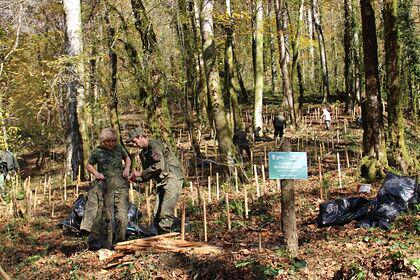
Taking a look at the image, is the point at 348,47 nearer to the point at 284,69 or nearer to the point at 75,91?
the point at 284,69

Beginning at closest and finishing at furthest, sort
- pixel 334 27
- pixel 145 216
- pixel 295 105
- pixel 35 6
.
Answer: pixel 145 216
pixel 35 6
pixel 295 105
pixel 334 27

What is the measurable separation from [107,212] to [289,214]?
2612 mm

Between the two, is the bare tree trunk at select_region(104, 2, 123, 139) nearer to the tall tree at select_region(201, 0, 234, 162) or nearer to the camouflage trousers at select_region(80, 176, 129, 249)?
the tall tree at select_region(201, 0, 234, 162)

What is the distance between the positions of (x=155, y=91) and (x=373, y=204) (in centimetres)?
666

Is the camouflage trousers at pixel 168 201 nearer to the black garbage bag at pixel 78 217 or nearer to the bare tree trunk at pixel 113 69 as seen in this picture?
the black garbage bag at pixel 78 217

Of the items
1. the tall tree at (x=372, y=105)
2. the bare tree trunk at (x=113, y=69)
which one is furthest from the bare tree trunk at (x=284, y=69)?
the tall tree at (x=372, y=105)

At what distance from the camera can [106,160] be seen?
618 centimetres

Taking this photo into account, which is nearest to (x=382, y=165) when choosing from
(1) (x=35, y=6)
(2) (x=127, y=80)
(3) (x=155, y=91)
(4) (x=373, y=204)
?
(4) (x=373, y=204)

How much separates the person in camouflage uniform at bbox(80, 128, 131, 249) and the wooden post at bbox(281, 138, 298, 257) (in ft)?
7.76

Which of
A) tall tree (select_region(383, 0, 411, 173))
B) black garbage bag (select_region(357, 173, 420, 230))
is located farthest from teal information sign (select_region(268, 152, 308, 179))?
tall tree (select_region(383, 0, 411, 173))

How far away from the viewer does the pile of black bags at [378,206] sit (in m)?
6.50

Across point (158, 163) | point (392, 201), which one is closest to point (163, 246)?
point (158, 163)

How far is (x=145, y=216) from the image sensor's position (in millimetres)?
9055

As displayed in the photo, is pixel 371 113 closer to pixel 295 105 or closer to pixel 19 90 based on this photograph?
pixel 295 105
